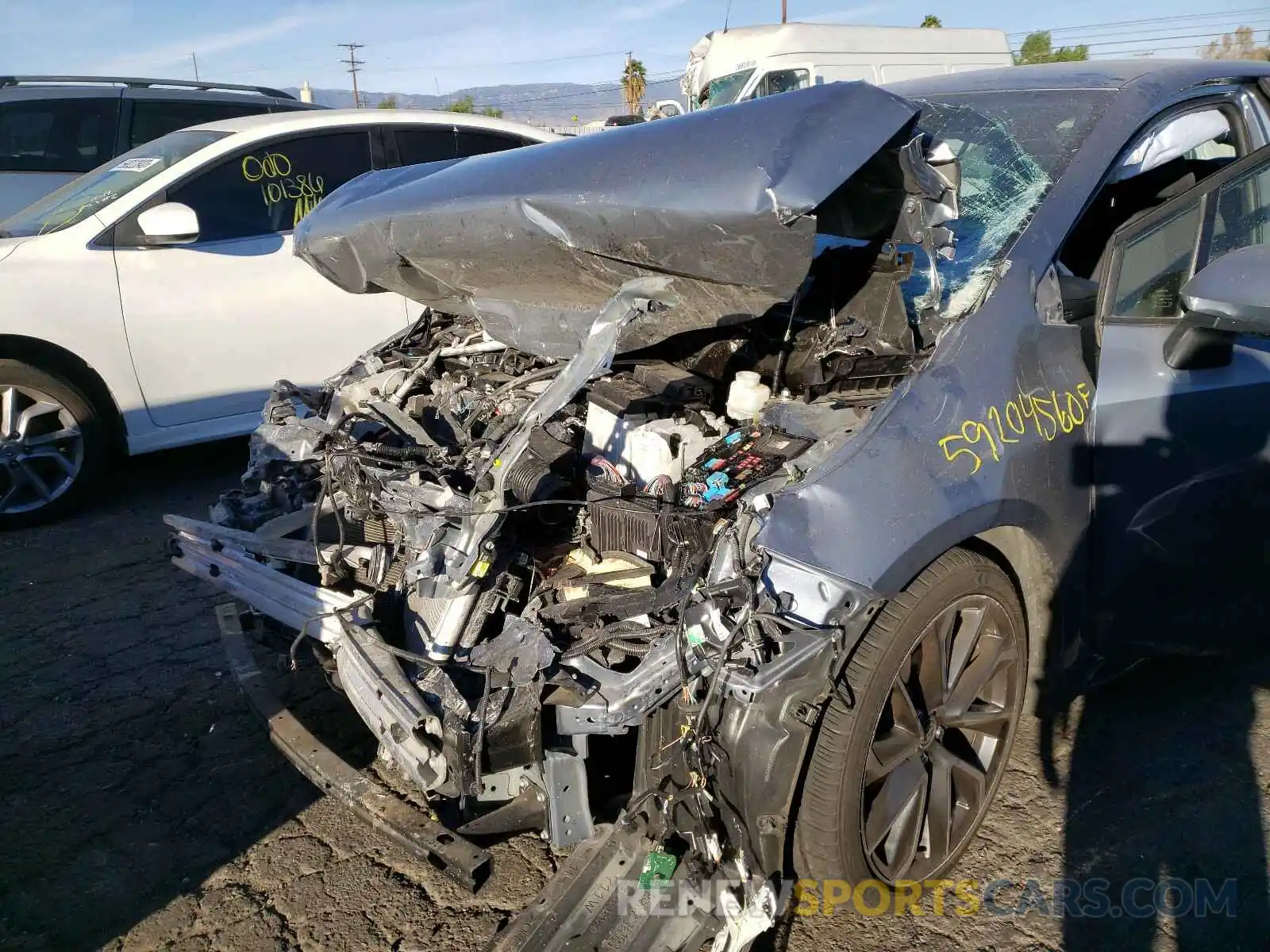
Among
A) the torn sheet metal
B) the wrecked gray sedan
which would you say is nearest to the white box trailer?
the wrecked gray sedan

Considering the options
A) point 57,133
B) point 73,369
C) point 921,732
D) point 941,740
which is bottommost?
point 941,740

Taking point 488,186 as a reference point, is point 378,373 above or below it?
below

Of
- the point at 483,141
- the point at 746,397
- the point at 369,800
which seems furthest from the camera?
the point at 483,141

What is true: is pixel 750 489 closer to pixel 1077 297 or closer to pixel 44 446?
pixel 1077 297

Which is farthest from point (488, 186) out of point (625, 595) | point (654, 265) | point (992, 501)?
point (992, 501)

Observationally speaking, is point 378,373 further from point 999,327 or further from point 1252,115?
point 1252,115

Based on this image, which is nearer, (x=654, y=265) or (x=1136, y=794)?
(x=654, y=265)

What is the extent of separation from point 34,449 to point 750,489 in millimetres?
4614

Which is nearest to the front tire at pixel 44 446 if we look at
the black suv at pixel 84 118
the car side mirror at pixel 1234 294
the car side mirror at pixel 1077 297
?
the black suv at pixel 84 118

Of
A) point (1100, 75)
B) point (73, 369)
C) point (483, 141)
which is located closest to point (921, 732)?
point (1100, 75)

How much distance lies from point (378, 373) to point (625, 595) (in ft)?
6.30

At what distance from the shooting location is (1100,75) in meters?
2.85

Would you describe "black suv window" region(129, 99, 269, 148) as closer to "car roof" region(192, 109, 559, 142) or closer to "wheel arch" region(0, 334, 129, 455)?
"car roof" region(192, 109, 559, 142)

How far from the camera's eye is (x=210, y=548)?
296 centimetres
